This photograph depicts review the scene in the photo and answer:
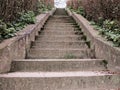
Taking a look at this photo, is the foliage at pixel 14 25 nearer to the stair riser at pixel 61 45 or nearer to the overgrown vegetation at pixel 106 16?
the stair riser at pixel 61 45

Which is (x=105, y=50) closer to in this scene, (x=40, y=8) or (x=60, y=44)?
(x=60, y=44)

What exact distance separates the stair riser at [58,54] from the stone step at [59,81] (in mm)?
1696

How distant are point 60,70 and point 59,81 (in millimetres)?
833

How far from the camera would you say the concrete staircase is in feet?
13.0

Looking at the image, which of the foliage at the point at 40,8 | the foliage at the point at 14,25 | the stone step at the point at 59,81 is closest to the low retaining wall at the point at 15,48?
the foliage at the point at 14,25

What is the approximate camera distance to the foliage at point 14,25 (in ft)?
16.8

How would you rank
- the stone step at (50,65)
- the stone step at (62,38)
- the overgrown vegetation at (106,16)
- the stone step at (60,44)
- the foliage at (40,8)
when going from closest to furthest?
1. the stone step at (50,65)
2. the overgrown vegetation at (106,16)
3. the stone step at (60,44)
4. the stone step at (62,38)
5. the foliage at (40,8)

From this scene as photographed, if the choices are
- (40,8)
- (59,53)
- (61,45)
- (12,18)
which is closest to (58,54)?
(59,53)

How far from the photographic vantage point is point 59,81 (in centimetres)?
399

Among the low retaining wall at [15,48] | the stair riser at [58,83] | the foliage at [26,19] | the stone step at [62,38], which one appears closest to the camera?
the stair riser at [58,83]

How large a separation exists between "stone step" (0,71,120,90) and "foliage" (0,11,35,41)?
4.22ft

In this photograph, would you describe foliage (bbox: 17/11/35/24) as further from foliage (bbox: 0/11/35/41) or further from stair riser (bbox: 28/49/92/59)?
stair riser (bbox: 28/49/92/59)

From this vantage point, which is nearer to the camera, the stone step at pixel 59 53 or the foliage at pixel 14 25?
the foliage at pixel 14 25

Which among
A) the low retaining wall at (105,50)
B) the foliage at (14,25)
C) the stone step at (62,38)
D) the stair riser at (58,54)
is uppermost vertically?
the foliage at (14,25)
